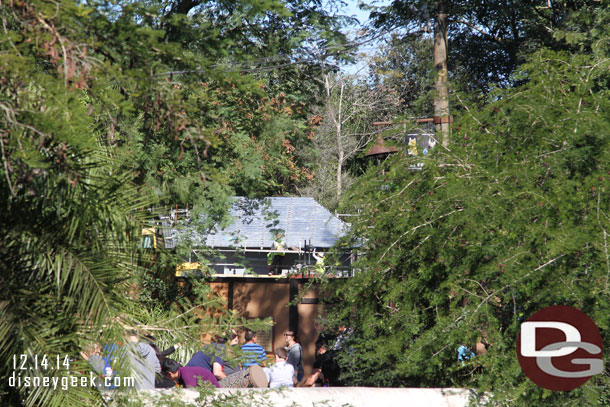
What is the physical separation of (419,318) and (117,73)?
410cm

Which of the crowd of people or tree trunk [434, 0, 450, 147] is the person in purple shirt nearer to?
the crowd of people

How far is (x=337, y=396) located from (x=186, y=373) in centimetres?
220

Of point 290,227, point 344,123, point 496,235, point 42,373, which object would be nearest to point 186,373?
point 42,373

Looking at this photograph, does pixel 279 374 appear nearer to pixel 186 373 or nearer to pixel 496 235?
pixel 186 373

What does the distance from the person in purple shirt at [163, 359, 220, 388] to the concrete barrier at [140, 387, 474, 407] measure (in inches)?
49.6

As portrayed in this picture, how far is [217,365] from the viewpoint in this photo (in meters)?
8.02

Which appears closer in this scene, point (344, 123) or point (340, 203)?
point (340, 203)

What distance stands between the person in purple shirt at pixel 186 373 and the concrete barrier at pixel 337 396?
126 centimetres

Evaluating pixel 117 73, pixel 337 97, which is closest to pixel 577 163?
pixel 117 73

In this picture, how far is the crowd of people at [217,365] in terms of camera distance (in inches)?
181

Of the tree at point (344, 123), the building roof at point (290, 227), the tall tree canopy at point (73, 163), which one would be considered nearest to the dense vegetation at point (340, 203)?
the tall tree canopy at point (73, 163)

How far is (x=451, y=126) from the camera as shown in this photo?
296 inches

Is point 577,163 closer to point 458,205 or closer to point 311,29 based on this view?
point 458,205

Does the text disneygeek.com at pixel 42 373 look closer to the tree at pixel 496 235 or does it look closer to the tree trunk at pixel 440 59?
the tree at pixel 496 235
